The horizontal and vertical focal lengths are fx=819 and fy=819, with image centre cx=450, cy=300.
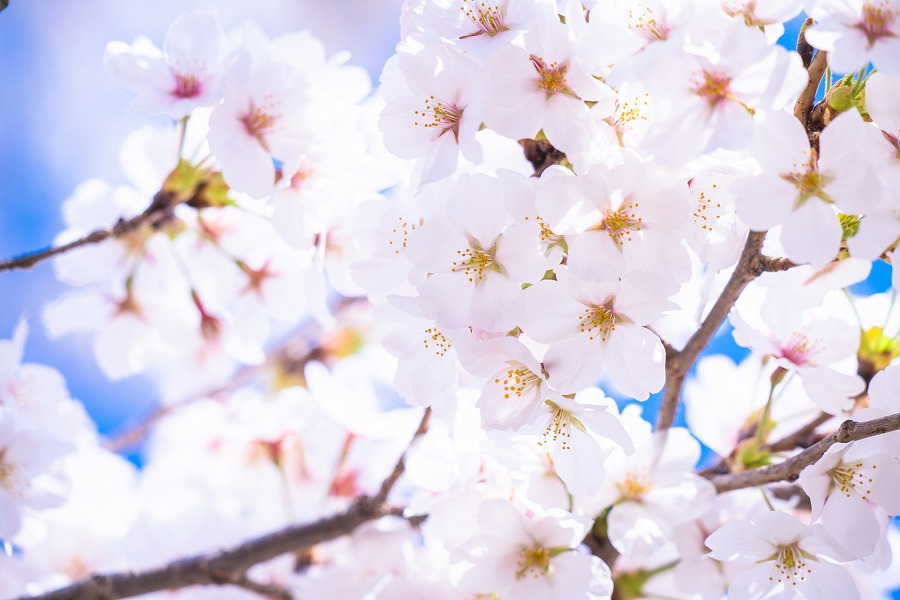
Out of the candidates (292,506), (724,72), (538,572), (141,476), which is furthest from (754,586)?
(141,476)

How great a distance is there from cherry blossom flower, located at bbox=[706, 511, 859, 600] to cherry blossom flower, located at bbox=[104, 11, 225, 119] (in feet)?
2.50

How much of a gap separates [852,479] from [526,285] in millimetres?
394

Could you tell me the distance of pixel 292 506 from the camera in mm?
1514

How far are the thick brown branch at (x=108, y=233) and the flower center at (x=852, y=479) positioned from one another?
87cm

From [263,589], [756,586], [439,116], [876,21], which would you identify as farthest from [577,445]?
[263,589]

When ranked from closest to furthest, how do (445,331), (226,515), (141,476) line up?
1. (445,331)
2. (226,515)
3. (141,476)

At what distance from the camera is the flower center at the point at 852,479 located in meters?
0.84

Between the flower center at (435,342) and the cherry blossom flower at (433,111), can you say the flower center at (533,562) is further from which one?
the cherry blossom flower at (433,111)

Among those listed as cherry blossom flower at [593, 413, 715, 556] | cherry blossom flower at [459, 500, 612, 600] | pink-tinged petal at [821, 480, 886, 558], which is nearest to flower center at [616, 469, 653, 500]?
cherry blossom flower at [593, 413, 715, 556]

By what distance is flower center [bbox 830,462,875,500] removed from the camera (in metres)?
0.84

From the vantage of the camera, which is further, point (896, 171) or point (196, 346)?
point (196, 346)

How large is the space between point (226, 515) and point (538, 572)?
0.75 meters

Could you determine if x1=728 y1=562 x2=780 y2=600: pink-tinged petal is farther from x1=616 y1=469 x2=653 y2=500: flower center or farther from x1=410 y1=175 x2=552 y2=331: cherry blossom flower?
x1=410 y1=175 x2=552 y2=331: cherry blossom flower

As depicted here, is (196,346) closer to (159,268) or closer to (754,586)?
(159,268)
